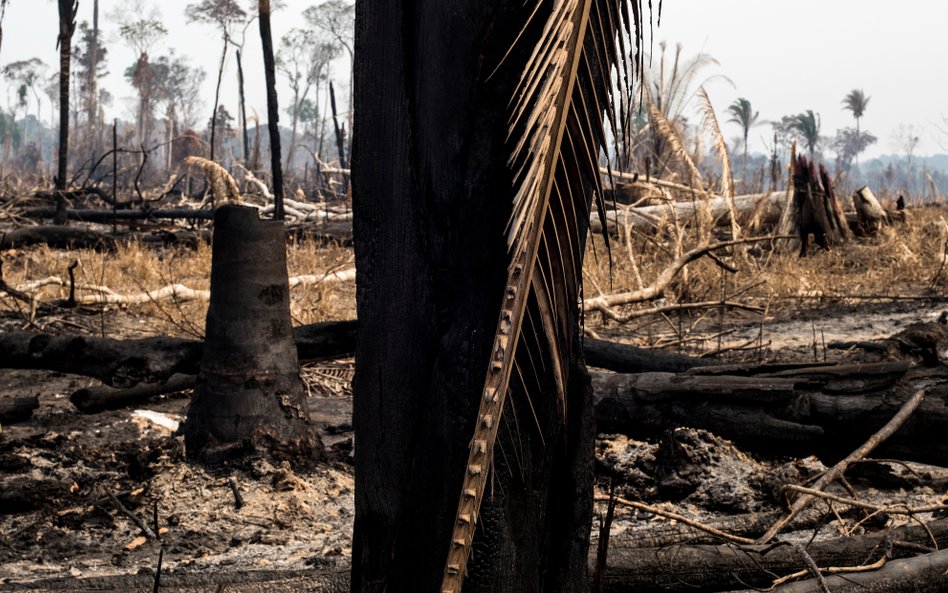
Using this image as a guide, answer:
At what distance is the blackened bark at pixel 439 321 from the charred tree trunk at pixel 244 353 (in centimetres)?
242

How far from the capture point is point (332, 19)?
85.4 meters

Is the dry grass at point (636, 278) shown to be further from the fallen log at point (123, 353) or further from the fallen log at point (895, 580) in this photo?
the fallen log at point (895, 580)

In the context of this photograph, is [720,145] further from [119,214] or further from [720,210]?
[119,214]

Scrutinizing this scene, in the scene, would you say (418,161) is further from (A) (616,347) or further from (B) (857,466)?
(A) (616,347)

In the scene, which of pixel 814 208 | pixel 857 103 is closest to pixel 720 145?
pixel 814 208

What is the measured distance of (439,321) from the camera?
1.25m

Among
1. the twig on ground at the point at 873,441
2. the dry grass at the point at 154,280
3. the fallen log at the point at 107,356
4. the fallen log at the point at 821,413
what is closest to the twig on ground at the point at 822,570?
the twig on ground at the point at 873,441

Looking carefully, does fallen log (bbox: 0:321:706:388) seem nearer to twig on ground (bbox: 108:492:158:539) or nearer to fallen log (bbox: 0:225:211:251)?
twig on ground (bbox: 108:492:158:539)

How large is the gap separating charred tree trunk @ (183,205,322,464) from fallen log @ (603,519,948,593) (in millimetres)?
1911

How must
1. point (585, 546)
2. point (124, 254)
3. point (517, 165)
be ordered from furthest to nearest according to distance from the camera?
point (124, 254) < point (585, 546) < point (517, 165)

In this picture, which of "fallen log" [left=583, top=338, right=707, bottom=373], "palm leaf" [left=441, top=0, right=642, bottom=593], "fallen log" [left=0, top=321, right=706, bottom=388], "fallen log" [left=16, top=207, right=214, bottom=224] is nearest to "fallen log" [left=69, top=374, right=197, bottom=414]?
"fallen log" [left=0, top=321, right=706, bottom=388]

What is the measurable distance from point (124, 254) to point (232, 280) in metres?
6.92

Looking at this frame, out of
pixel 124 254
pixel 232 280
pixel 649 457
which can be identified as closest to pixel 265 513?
pixel 232 280

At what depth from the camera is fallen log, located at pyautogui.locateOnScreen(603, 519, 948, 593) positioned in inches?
80.1
